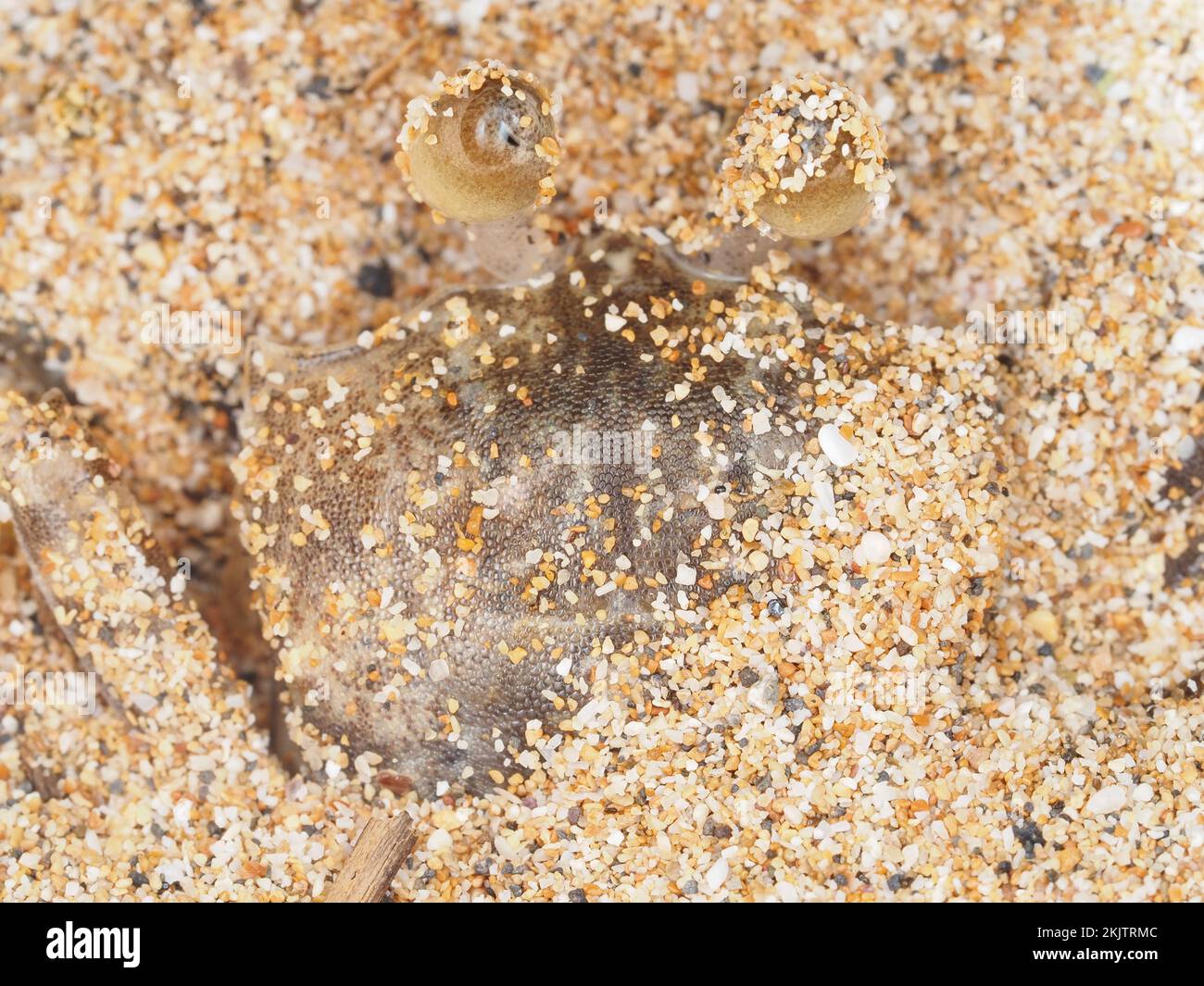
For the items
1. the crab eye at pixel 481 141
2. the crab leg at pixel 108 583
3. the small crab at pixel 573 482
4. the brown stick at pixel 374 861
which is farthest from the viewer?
the crab leg at pixel 108 583

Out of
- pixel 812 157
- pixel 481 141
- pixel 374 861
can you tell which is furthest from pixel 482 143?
pixel 374 861

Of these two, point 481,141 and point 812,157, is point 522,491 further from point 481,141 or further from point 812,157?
point 812,157

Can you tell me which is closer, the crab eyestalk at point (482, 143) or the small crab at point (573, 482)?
the crab eyestalk at point (482, 143)

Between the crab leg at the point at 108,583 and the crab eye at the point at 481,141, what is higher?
the crab eye at the point at 481,141

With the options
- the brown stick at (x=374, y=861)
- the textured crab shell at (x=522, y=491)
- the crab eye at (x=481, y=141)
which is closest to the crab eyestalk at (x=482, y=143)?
the crab eye at (x=481, y=141)

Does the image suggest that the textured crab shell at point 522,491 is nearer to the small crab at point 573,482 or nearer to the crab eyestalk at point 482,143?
the small crab at point 573,482

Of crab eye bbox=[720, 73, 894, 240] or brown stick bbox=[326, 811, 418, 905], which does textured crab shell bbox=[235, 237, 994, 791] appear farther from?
crab eye bbox=[720, 73, 894, 240]

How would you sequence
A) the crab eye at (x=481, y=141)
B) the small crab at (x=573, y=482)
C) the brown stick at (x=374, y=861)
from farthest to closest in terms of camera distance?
1. the brown stick at (x=374, y=861)
2. the small crab at (x=573, y=482)
3. the crab eye at (x=481, y=141)
